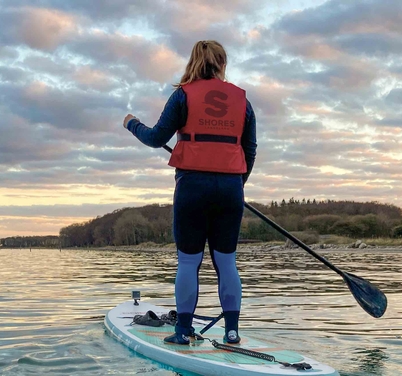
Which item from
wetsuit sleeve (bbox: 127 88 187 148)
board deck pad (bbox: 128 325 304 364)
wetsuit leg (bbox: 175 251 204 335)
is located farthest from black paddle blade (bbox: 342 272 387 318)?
wetsuit sleeve (bbox: 127 88 187 148)

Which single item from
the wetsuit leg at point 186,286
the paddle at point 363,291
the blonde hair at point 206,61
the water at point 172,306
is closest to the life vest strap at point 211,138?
the blonde hair at point 206,61

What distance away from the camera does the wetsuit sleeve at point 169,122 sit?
14.7ft

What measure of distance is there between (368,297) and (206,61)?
281 cm

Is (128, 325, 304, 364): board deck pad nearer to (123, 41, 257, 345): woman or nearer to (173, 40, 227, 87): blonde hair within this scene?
(123, 41, 257, 345): woman

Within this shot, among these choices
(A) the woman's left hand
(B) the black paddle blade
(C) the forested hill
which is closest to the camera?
(A) the woman's left hand

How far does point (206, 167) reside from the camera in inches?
173

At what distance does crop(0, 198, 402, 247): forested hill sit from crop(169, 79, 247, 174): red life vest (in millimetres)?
63511

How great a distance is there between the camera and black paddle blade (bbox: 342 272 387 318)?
5.48 meters

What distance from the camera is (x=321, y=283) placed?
12.4 meters

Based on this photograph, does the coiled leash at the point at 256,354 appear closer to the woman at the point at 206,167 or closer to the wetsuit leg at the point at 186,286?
the woman at the point at 206,167

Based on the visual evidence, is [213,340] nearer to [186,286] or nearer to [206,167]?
[186,286]

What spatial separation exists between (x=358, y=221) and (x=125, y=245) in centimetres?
6184

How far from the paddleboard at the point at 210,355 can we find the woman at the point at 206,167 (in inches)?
7.4

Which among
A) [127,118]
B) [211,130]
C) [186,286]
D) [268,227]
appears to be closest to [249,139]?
[211,130]
